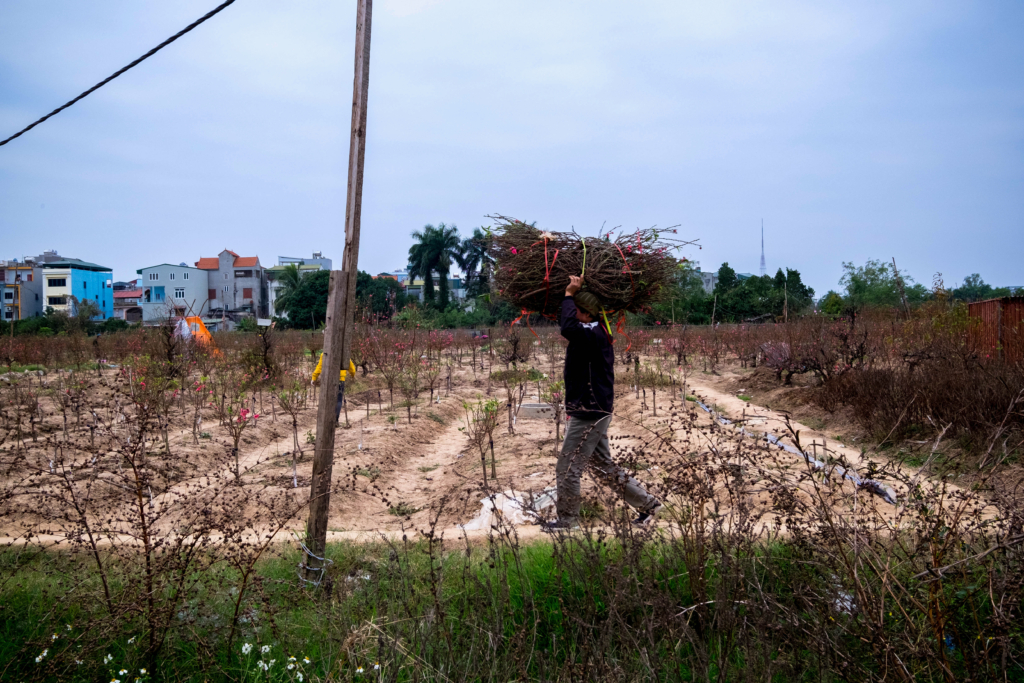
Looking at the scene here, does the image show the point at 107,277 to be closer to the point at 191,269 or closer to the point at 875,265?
the point at 191,269

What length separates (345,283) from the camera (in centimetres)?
328

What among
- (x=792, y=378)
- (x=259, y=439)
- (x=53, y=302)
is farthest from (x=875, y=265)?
(x=53, y=302)

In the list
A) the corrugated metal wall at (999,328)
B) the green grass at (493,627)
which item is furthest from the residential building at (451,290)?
the green grass at (493,627)

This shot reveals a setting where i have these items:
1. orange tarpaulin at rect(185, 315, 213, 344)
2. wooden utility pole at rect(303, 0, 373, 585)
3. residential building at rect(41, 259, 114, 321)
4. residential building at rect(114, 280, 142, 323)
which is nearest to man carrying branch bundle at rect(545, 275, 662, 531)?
wooden utility pole at rect(303, 0, 373, 585)

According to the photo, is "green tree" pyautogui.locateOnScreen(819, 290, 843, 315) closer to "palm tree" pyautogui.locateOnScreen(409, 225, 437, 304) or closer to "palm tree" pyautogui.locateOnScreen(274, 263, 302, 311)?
"palm tree" pyautogui.locateOnScreen(409, 225, 437, 304)

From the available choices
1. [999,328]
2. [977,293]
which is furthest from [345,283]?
[977,293]

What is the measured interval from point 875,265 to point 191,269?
5715cm

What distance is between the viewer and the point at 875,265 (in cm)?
4347

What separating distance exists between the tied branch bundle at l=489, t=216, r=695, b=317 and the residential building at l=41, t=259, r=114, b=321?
5585 centimetres

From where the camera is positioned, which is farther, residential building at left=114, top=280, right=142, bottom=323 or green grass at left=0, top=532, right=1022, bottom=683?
residential building at left=114, top=280, right=142, bottom=323

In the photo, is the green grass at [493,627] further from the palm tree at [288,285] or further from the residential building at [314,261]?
the residential building at [314,261]

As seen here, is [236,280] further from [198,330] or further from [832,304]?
[832,304]

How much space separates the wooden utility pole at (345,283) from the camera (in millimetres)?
3264

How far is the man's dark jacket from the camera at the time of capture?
3.87 meters
